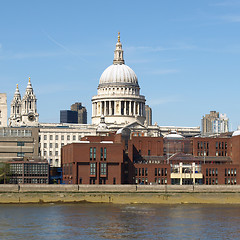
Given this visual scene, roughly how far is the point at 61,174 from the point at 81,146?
955 inches

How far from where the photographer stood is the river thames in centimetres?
9281

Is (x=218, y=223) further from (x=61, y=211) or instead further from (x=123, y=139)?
→ (x=123, y=139)

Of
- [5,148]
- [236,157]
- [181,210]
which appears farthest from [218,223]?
[5,148]

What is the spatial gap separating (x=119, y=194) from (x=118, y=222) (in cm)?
3863

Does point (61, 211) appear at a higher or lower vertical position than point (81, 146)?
lower

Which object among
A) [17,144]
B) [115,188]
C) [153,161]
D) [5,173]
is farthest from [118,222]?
[17,144]

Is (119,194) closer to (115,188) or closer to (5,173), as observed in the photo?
(115,188)

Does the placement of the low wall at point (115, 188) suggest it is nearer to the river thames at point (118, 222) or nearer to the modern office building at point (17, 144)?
the river thames at point (118, 222)

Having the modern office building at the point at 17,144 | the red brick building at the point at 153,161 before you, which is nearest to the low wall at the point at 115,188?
the red brick building at the point at 153,161

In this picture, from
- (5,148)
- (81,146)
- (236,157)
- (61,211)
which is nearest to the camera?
(61,211)

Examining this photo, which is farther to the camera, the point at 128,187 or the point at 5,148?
the point at 5,148

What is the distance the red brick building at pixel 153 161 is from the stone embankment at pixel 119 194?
9058 millimetres

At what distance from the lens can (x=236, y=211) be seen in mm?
122125

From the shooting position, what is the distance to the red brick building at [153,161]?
154 meters
